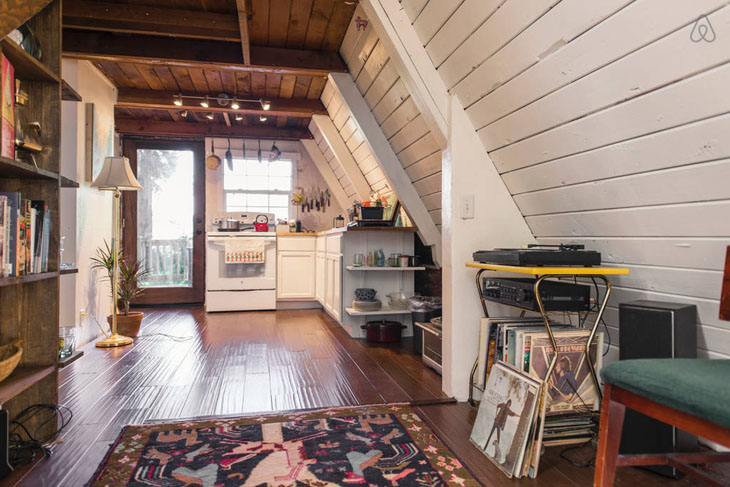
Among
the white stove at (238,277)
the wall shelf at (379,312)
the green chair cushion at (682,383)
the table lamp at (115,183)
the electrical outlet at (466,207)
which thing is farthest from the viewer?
the white stove at (238,277)

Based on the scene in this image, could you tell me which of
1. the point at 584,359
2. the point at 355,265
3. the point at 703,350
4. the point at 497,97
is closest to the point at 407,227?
the point at 355,265

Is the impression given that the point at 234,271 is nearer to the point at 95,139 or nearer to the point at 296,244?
the point at 296,244

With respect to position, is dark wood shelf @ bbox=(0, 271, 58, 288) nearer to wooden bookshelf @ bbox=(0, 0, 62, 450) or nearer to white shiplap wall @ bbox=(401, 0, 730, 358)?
wooden bookshelf @ bbox=(0, 0, 62, 450)

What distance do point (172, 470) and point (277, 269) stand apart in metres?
4.03

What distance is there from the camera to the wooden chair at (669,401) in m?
1.01

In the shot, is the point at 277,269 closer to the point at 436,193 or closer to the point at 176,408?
the point at 436,193

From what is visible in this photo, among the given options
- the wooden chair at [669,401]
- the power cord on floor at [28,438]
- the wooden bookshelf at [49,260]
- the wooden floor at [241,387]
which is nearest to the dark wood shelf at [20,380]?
the wooden bookshelf at [49,260]

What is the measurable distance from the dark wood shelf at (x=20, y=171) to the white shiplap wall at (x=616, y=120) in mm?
1825

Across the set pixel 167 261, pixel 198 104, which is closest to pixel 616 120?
pixel 198 104

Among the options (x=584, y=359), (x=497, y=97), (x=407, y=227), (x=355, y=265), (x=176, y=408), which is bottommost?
(x=176, y=408)

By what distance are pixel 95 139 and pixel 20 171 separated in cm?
267

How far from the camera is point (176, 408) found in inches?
91.3

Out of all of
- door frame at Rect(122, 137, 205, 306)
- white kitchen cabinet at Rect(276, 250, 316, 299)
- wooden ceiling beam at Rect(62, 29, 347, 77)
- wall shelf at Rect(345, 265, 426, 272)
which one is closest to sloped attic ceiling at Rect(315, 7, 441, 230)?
wooden ceiling beam at Rect(62, 29, 347, 77)

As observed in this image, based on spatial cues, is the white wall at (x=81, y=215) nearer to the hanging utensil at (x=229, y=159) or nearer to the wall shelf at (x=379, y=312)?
the hanging utensil at (x=229, y=159)
